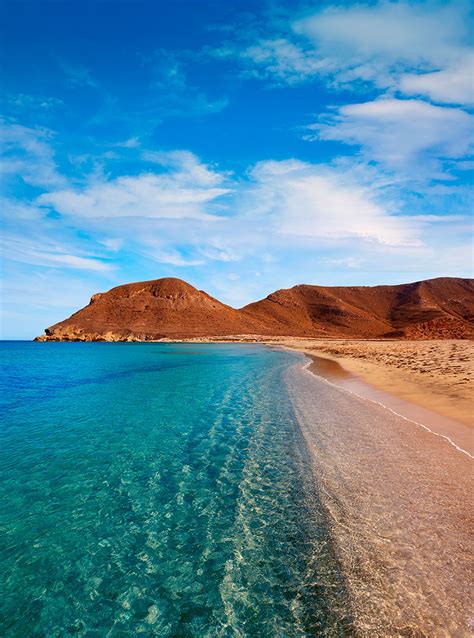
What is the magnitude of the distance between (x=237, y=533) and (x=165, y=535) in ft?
4.26

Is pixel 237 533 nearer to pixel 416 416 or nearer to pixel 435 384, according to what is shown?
pixel 416 416

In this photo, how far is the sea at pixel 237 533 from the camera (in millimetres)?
4461

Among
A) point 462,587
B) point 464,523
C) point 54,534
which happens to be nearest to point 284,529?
point 462,587

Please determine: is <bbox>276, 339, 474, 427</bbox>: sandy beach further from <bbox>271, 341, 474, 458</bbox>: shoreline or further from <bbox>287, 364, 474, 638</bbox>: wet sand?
<bbox>287, 364, 474, 638</bbox>: wet sand

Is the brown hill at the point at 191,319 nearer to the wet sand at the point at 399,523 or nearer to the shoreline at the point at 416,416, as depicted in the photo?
the shoreline at the point at 416,416

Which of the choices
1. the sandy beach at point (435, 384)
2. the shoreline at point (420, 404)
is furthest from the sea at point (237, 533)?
the sandy beach at point (435, 384)

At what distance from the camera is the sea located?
4.46m

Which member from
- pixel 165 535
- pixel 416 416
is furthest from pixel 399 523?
pixel 416 416

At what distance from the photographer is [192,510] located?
7254 mm

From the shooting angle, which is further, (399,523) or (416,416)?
(416,416)

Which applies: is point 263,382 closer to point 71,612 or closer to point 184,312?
point 71,612

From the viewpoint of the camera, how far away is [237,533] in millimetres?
6352

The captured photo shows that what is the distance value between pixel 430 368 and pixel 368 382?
5.53 meters

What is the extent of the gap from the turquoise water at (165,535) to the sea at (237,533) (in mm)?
28
